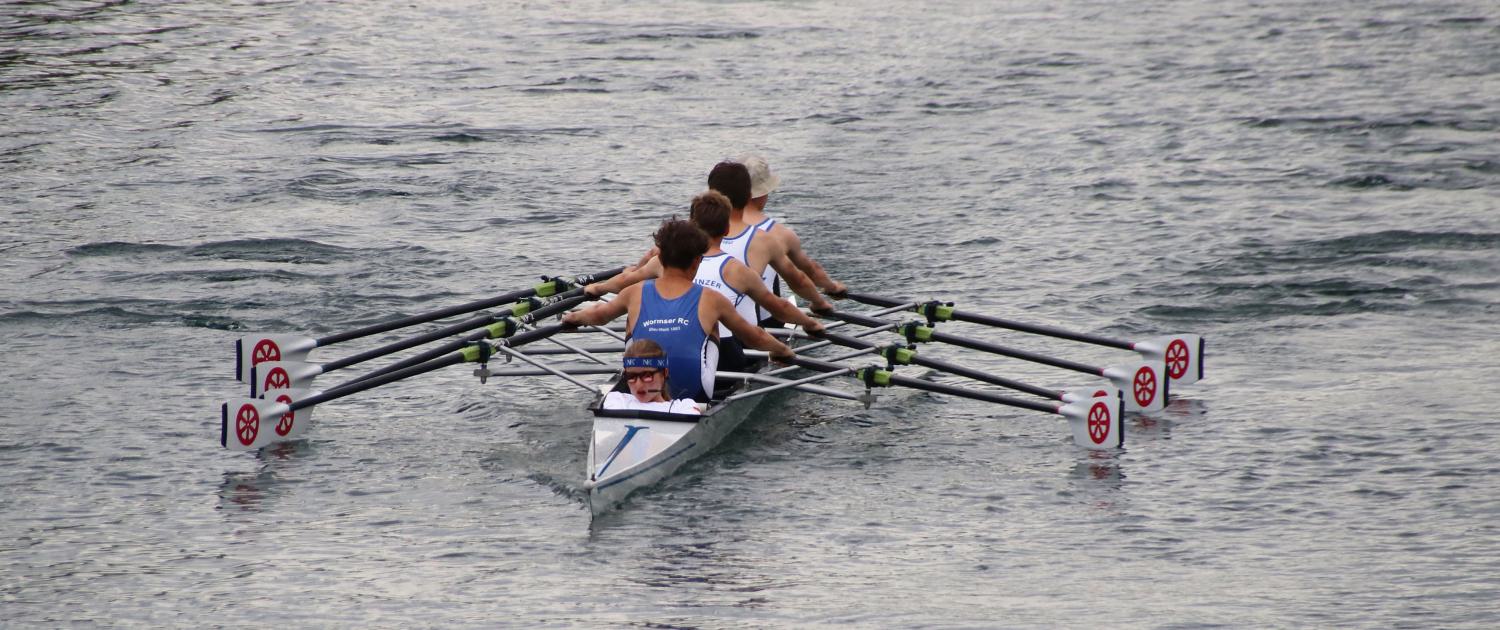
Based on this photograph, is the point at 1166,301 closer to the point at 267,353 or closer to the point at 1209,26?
the point at 267,353

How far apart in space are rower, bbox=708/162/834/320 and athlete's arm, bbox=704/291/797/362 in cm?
62

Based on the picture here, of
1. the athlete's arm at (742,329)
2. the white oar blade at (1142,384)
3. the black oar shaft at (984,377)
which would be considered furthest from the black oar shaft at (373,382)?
the white oar blade at (1142,384)

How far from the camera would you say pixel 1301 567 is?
31.0ft

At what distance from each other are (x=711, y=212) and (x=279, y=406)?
309 centimetres

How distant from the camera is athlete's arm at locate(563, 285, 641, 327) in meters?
10.8

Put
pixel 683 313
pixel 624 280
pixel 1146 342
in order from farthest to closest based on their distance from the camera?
1. pixel 1146 342
2. pixel 624 280
3. pixel 683 313

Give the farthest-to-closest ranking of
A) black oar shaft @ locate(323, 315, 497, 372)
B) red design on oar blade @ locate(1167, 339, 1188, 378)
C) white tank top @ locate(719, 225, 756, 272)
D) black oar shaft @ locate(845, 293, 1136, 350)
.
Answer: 1. red design on oar blade @ locate(1167, 339, 1188, 378)
2. black oar shaft @ locate(845, 293, 1136, 350)
3. black oar shaft @ locate(323, 315, 497, 372)
4. white tank top @ locate(719, 225, 756, 272)

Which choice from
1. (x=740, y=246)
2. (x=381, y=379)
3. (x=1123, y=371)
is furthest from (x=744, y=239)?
(x=1123, y=371)

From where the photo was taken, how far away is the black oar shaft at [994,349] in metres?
12.1

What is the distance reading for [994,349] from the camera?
12.2 m

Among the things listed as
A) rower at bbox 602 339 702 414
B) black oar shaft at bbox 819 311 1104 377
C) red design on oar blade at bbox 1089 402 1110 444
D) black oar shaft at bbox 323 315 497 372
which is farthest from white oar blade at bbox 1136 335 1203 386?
black oar shaft at bbox 323 315 497 372

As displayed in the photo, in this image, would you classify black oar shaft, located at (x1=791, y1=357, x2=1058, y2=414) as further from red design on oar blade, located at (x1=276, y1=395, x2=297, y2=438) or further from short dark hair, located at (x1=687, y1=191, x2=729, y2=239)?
red design on oar blade, located at (x1=276, y1=395, x2=297, y2=438)

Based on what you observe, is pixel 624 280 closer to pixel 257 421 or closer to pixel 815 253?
pixel 257 421

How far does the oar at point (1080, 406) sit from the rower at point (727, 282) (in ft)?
1.12
